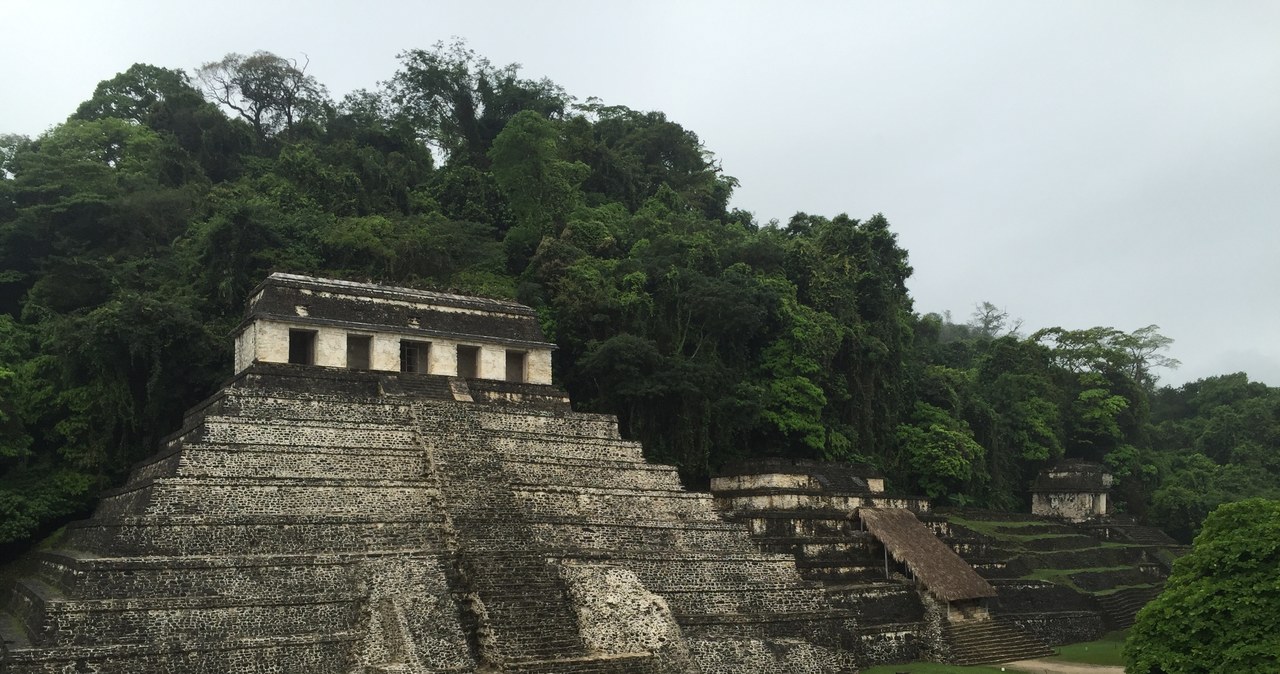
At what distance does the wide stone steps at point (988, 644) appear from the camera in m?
22.5

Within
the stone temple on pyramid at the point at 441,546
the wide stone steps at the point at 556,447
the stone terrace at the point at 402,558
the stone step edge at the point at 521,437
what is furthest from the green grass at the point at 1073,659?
the stone step edge at the point at 521,437

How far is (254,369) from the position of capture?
65.9 feet

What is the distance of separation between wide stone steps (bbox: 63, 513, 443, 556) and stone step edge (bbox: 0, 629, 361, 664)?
165 centimetres

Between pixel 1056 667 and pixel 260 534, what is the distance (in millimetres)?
15766

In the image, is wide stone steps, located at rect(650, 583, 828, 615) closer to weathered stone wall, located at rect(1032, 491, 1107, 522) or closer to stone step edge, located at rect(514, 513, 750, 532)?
stone step edge, located at rect(514, 513, 750, 532)

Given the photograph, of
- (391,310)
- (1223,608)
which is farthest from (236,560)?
(1223,608)

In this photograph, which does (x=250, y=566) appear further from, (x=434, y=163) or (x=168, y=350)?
(x=434, y=163)

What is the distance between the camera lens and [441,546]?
17.2 m

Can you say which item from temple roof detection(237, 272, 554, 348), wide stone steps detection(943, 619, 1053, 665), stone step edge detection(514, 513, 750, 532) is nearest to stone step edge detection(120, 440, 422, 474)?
stone step edge detection(514, 513, 750, 532)

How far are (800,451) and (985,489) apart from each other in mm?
11184

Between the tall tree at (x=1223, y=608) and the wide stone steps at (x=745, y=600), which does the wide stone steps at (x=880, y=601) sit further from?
the tall tree at (x=1223, y=608)

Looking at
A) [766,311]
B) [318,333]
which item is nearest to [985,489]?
[766,311]

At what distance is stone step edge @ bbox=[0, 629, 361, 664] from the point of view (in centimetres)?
1331

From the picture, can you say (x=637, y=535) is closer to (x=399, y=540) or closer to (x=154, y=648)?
(x=399, y=540)
